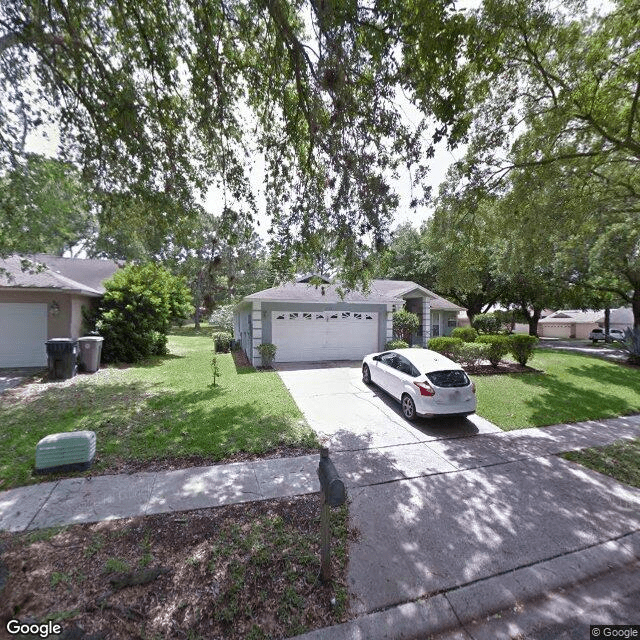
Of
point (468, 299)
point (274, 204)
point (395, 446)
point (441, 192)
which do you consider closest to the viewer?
point (395, 446)

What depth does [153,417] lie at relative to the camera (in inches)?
277

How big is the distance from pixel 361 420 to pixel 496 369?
331 inches

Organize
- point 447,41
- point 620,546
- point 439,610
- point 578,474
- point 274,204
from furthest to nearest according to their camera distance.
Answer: point 274,204
point 578,474
point 447,41
point 620,546
point 439,610

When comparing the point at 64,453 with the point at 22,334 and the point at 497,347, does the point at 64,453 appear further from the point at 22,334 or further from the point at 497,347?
the point at 497,347

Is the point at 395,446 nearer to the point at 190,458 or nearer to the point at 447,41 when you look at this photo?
the point at 190,458

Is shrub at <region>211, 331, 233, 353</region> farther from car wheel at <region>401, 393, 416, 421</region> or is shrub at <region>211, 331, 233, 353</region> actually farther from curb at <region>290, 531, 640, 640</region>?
curb at <region>290, 531, 640, 640</region>

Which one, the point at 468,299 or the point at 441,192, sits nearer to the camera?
the point at 441,192

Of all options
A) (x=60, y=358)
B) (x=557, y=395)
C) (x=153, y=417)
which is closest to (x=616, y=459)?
(x=557, y=395)

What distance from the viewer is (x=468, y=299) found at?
96.1 ft

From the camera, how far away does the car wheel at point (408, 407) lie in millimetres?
7152

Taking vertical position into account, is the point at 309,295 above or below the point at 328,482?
above

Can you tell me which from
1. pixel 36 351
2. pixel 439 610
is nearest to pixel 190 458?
pixel 439 610

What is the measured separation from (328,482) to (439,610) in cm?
146

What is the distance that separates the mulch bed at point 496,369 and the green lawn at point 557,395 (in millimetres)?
502
